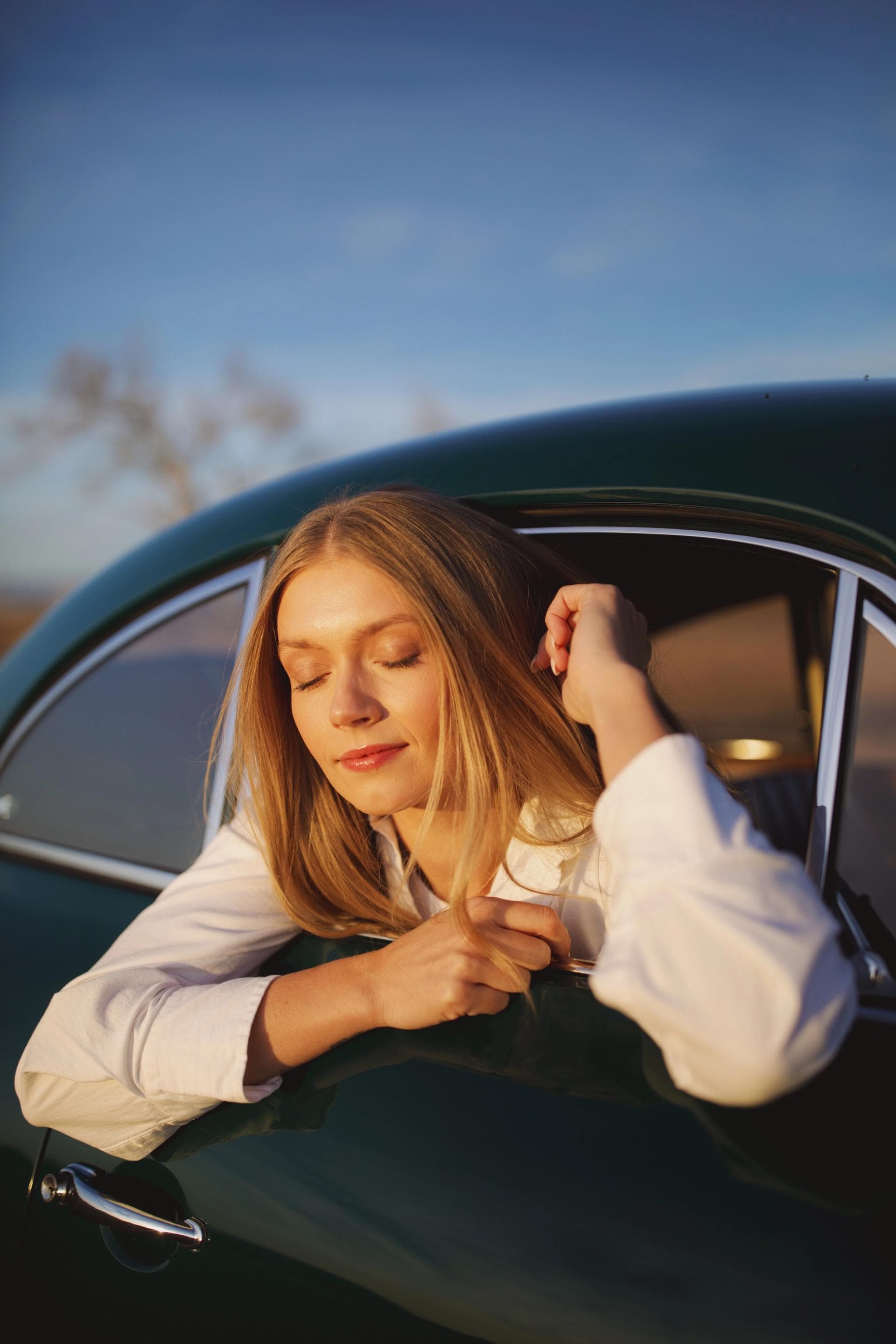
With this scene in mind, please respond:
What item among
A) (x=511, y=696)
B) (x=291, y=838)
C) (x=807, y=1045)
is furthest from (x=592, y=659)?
(x=291, y=838)

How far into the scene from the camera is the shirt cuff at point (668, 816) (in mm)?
1047

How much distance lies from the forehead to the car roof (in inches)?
10.9

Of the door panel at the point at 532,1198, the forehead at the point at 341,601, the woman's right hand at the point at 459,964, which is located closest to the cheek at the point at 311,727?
the forehead at the point at 341,601

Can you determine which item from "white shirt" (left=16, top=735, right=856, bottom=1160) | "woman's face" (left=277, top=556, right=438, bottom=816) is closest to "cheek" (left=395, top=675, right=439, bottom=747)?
"woman's face" (left=277, top=556, right=438, bottom=816)

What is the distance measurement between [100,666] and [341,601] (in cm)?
80

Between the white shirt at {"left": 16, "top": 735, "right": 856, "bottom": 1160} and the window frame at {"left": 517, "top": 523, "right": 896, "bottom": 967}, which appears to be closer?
the white shirt at {"left": 16, "top": 735, "right": 856, "bottom": 1160}

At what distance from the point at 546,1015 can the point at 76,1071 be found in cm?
Result: 74

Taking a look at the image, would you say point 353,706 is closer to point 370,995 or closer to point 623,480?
point 370,995

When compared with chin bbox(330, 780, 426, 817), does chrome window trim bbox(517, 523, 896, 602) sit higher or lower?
higher

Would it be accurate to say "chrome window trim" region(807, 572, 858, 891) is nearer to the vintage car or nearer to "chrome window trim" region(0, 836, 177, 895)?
the vintage car

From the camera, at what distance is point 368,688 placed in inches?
61.1

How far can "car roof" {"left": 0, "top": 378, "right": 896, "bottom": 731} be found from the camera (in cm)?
138

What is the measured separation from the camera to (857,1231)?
1.05m

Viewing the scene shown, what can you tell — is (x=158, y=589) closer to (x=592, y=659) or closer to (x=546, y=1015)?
(x=592, y=659)
